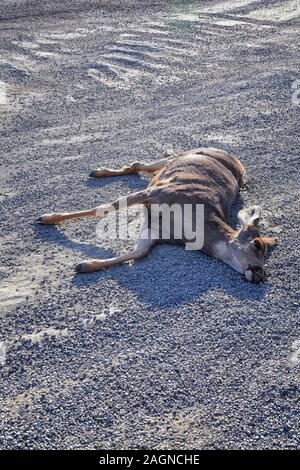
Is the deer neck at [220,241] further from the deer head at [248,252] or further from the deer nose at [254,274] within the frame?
the deer nose at [254,274]

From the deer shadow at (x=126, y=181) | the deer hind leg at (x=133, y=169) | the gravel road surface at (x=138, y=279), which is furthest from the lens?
the deer hind leg at (x=133, y=169)

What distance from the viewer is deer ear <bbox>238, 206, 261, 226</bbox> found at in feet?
26.1

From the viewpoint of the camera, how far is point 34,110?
12.9m

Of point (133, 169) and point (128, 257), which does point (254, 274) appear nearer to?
point (128, 257)

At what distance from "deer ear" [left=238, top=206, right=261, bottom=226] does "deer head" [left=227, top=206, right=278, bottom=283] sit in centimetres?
9

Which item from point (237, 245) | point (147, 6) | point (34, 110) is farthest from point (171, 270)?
point (147, 6)

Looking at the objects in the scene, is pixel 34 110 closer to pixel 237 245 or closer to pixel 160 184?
pixel 160 184

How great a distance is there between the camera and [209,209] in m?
8.16

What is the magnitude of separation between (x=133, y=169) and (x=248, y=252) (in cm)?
318

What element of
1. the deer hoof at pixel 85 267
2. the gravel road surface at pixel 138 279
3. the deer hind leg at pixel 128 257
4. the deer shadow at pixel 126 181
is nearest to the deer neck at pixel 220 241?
the gravel road surface at pixel 138 279

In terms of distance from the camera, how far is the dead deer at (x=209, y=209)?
25.1 feet

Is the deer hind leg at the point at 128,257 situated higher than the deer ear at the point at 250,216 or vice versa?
the deer ear at the point at 250,216

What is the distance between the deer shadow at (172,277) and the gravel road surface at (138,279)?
0.07ft

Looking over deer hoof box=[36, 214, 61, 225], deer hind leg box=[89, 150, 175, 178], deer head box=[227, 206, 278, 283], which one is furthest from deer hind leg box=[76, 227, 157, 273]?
deer hind leg box=[89, 150, 175, 178]
